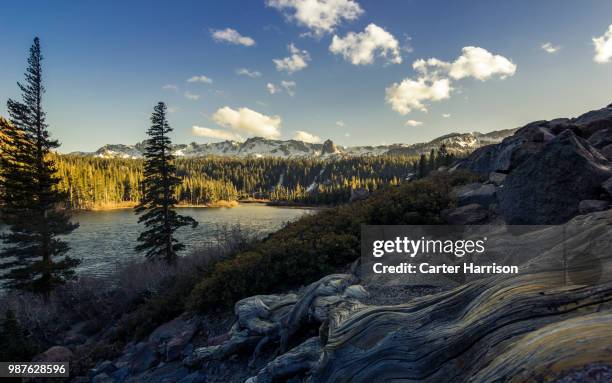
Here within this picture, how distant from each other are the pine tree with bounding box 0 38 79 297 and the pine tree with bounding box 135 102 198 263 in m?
5.71

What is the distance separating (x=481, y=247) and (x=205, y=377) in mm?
7513

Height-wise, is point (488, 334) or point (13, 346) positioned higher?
point (488, 334)

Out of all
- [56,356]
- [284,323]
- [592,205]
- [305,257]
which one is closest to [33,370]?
[56,356]

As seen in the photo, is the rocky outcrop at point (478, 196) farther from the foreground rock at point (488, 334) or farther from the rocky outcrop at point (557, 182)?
the foreground rock at point (488, 334)

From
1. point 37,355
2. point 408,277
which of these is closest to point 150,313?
point 37,355

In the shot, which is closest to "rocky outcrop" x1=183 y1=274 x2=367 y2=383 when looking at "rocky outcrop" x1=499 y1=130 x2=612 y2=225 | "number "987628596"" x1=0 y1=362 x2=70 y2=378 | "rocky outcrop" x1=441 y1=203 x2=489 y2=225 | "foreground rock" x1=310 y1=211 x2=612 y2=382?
"foreground rock" x1=310 y1=211 x2=612 y2=382

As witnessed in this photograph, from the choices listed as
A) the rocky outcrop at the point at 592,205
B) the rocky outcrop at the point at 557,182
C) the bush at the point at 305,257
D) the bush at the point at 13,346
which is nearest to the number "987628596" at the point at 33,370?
the bush at the point at 13,346

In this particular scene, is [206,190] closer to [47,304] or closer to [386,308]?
[47,304]

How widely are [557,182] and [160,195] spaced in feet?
93.2

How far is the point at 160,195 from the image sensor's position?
91.9 ft

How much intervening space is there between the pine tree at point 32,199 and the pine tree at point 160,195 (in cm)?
571

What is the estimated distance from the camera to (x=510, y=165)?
12.7 meters

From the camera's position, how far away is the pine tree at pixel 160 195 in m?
26.0

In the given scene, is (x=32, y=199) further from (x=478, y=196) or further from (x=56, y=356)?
(x=478, y=196)
